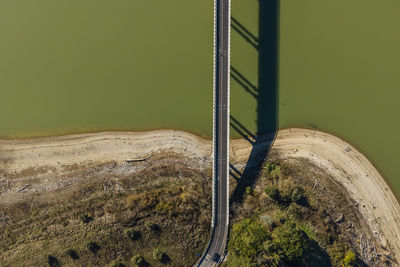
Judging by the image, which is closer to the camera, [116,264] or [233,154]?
[116,264]

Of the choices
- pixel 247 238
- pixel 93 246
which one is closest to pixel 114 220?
pixel 93 246

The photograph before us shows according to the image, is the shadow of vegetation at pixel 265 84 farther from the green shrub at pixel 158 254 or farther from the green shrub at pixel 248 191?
the green shrub at pixel 158 254

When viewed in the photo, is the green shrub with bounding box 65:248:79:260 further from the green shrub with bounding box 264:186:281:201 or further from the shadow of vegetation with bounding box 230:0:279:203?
the shadow of vegetation with bounding box 230:0:279:203

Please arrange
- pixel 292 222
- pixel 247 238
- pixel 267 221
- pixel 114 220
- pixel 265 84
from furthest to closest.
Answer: pixel 265 84, pixel 114 220, pixel 267 221, pixel 292 222, pixel 247 238

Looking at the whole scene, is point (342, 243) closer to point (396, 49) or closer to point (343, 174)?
point (343, 174)

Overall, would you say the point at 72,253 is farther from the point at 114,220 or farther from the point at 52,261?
the point at 114,220

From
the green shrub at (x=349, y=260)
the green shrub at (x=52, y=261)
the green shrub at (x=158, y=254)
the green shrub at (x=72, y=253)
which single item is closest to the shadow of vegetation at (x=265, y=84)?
the green shrub at (x=349, y=260)
